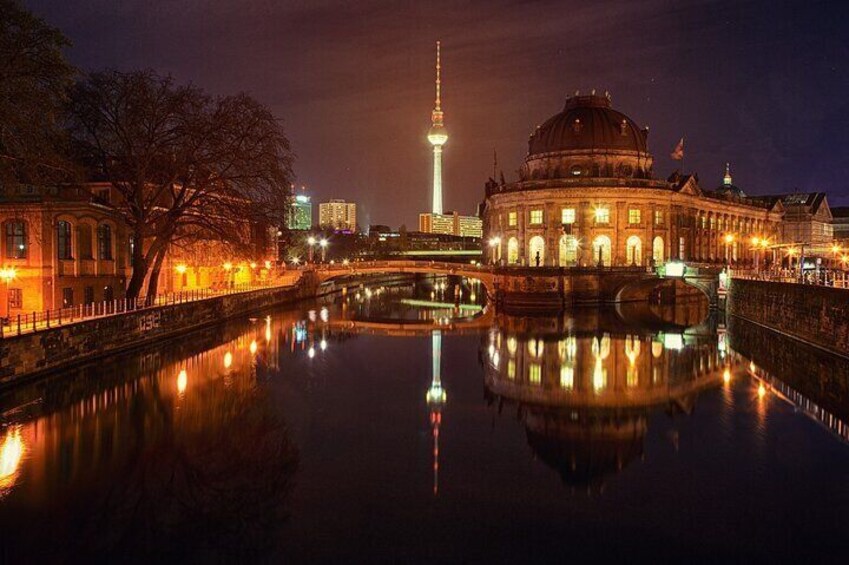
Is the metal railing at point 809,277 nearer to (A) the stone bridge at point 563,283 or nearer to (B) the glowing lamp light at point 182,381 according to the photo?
(A) the stone bridge at point 563,283

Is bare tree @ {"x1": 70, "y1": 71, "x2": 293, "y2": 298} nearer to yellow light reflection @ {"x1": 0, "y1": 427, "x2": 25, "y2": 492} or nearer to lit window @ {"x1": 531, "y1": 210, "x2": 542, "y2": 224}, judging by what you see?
yellow light reflection @ {"x1": 0, "y1": 427, "x2": 25, "y2": 492}

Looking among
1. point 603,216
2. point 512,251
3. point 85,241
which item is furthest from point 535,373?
point 512,251

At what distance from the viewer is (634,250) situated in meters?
96.2

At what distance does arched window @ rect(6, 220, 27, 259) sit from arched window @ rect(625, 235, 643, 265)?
72008 millimetres

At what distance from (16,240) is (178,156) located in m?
12.8

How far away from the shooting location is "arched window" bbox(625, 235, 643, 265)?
95.3 metres

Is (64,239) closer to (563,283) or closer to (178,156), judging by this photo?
(178,156)

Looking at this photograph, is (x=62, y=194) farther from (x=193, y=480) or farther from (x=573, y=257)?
(x=573, y=257)

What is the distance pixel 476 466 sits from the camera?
2234 centimetres

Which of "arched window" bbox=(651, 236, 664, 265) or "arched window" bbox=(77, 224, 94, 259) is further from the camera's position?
"arched window" bbox=(651, 236, 664, 265)

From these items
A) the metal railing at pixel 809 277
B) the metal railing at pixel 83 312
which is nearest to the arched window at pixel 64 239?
the metal railing at pixel 83 312

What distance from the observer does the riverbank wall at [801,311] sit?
1489 inches

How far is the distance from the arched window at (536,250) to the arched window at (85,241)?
61577 millimetres

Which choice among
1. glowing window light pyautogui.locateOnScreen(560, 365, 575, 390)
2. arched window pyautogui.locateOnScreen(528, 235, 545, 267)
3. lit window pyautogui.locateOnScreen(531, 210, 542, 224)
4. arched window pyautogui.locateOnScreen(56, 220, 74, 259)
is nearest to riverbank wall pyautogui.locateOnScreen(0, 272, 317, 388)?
arched window pyautogui.locateOnScreen(56, 220, 74, 259)
